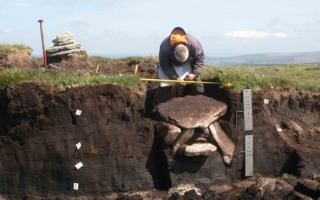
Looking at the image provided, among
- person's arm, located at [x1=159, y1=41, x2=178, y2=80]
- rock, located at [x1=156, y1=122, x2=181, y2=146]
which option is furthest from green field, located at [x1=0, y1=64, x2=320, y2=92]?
rock, located at [x1=156, y1=122, x2=181, y2=146]

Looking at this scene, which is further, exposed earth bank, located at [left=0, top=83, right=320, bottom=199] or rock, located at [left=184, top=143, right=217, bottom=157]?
rock, located at [left=184, top=143, right=217, bottom=157]

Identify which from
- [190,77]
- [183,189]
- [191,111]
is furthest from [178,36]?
[183,189]

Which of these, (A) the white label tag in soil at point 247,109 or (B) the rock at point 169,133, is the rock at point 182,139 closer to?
(B) the rock at point 169,133

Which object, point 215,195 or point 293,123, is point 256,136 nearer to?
point 293,123

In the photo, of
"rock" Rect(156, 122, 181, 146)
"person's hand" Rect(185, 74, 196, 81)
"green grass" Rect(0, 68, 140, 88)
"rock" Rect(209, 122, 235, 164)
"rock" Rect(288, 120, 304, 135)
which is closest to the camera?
"green grass" Rect(0, 68, 140, 88)

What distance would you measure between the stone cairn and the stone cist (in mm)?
496

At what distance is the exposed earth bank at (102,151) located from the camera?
32.6 feet

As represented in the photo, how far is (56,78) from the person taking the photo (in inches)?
409

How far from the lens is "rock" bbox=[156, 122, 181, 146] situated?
1032 cm

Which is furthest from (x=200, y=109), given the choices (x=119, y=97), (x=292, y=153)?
(x=292, y=153)

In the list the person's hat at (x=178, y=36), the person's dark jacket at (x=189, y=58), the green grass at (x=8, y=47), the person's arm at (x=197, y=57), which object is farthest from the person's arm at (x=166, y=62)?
the green grass at (x=8, y=47)

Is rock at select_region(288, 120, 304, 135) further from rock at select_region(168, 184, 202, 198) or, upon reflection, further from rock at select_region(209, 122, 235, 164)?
rock at select_region(168, 184, 202, 198)

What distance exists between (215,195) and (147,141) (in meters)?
1.63

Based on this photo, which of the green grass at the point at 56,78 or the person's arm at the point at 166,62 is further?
the person's arm at the point at 166,62
